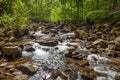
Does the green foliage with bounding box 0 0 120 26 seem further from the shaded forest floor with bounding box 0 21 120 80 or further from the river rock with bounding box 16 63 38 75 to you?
the river rock with bounding box 16 63 38 75

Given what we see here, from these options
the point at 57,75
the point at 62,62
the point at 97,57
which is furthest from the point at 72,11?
the point at 57,75

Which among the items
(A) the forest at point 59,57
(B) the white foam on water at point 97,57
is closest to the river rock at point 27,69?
(A) the forest at point 59,57

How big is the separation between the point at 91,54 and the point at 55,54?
3256 millimetres

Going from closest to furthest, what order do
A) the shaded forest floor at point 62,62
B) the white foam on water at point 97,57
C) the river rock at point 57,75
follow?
the river rock at point 57,75
the shaded forest floor at point 62,62
the white foam on water at point 97,57

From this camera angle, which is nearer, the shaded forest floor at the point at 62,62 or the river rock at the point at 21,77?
the river rock at the point at 21,77

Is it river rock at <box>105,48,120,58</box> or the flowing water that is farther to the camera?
river rock at <box>105,48,120,58</box>

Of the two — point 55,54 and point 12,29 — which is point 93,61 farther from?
point 12,29

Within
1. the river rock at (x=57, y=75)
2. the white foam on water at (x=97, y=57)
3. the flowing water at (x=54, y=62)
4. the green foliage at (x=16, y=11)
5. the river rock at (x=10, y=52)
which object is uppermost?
the green foliage at (x=16, y=11)

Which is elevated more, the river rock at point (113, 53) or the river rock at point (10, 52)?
the river rock at point (10, 52)

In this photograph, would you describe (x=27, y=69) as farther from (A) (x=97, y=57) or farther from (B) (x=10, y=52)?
(A) (x=97, y=57)

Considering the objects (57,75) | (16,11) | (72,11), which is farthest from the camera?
(72,11)

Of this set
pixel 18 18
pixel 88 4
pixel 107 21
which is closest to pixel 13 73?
pixel 18 18

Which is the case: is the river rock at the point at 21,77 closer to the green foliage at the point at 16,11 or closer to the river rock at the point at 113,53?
the river rock at the point at 113,53

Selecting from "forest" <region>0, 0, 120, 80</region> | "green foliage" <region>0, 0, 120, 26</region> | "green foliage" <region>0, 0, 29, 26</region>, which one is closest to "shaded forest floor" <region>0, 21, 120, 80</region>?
"forest" <region>0, 0, 120, 80</region>
